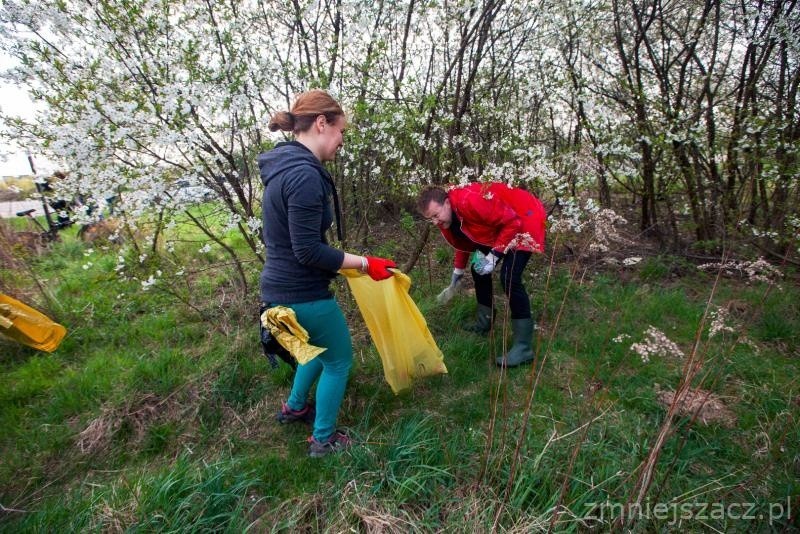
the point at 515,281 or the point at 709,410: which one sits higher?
the point at 515,281

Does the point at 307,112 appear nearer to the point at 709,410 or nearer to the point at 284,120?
the point at 284,120

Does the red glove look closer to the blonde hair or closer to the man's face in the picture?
the blonde hair

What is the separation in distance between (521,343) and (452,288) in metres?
0.71

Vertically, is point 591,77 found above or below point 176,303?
above

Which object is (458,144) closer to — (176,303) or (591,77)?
(591,77)

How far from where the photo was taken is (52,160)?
10.4 feet

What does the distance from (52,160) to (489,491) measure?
375cm

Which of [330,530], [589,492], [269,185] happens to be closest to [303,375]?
[330,530]

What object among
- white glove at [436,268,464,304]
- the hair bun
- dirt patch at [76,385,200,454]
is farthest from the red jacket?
dirt patch at [76,385,200,454]

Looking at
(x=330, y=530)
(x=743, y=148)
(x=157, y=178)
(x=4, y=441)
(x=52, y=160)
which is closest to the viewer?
(x=330, y=530)

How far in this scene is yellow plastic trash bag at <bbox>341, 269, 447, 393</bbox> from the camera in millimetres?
2248

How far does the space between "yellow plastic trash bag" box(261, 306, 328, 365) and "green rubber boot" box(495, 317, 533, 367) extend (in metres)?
1.48

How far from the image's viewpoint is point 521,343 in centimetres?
286

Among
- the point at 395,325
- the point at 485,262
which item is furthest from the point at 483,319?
the point at 395,325
